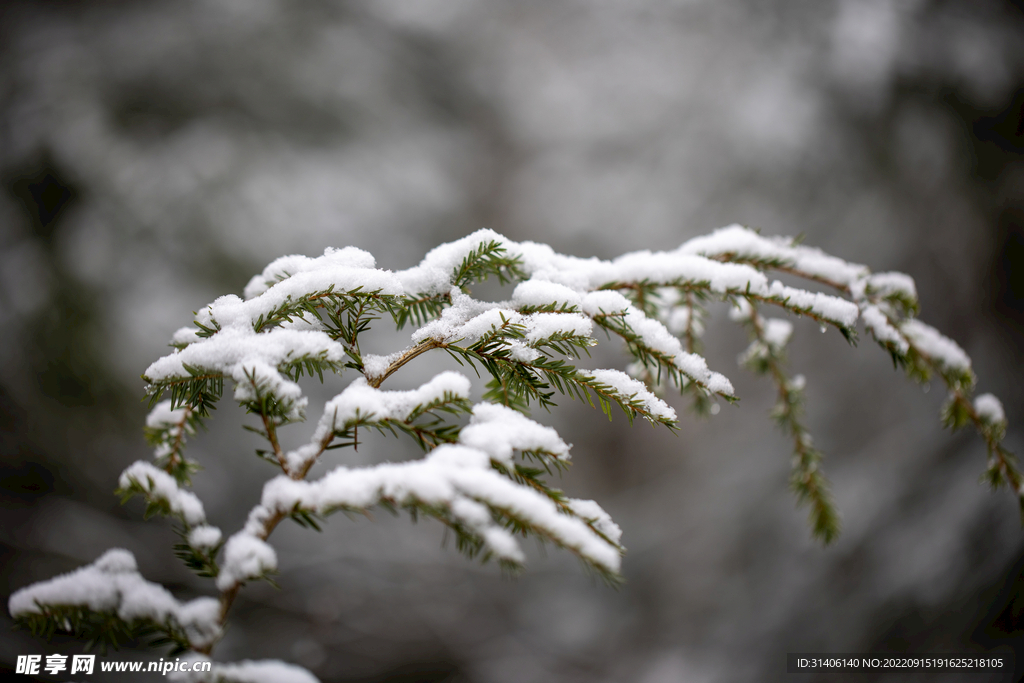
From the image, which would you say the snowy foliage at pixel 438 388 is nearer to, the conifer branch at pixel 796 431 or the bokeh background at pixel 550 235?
the conifer branch at pixel 796 431

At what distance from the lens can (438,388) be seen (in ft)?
1.67

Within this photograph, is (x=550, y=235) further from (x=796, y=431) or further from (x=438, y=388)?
(x=438, y=388)

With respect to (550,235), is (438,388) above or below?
below

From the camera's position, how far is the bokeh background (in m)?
2.19

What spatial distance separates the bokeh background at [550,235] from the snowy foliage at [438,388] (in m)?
1.66

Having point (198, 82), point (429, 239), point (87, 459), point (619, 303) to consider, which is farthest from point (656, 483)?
point (198, 82)

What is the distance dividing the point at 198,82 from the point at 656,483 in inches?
136

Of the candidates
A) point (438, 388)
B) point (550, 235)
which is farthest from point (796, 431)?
point (550, 235)

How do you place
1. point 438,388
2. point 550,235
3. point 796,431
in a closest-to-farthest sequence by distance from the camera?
point 438,388 → point 796,431 → point 550,235

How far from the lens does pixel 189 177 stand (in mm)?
2365

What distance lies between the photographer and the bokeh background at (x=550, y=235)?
7.18 feet

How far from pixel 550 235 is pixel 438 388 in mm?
2563

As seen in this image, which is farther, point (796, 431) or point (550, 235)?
point (550, 235)

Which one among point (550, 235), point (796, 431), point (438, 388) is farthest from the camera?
point (550, 235)
